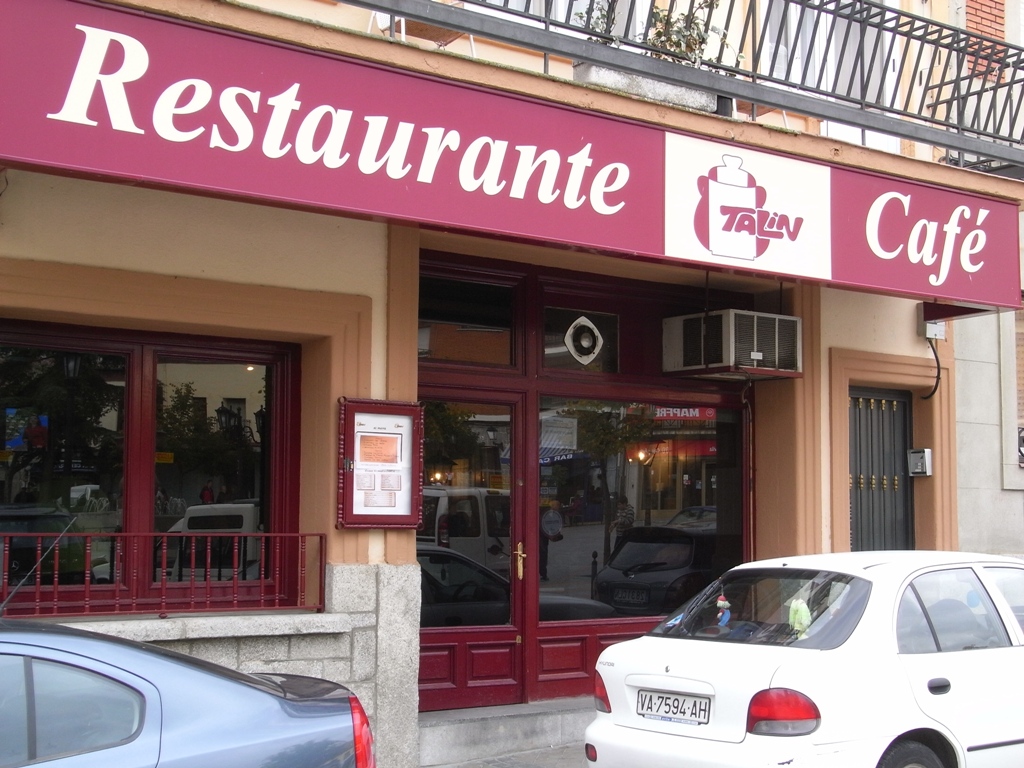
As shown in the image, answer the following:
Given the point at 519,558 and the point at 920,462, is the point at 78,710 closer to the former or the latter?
the point at 519,558

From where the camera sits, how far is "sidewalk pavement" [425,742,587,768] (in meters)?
8.02

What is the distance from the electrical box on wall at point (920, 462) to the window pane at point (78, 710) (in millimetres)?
8900

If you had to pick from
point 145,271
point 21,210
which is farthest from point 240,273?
point 21,210

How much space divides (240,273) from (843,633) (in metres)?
4.25

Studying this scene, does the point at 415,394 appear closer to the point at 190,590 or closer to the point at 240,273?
the point at 240,273

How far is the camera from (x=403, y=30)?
26.0ft

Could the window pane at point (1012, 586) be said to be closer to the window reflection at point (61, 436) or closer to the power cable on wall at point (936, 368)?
the power cable on wall at point (936, 368)

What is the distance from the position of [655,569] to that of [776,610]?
3.84 m

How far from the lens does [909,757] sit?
17.9ft

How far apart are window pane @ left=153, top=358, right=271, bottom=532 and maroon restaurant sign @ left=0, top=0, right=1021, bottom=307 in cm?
202

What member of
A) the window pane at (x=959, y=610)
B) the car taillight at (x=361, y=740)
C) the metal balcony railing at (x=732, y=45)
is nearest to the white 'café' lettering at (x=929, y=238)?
the metal balcony railing at (x=732, y=45)

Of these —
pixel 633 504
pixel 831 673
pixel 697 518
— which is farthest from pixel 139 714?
pixel 697 518

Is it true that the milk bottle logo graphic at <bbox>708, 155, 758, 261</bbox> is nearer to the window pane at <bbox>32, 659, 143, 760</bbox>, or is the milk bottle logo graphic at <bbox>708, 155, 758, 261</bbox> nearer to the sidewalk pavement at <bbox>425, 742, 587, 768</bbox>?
the sidewalk pavement at <bbox>425, 742, 587, 768</bbox>

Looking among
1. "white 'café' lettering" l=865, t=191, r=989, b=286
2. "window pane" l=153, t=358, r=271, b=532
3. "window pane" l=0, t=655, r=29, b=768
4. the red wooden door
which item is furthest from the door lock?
"window pane" l=0, t=655, r=29, b=768
